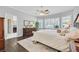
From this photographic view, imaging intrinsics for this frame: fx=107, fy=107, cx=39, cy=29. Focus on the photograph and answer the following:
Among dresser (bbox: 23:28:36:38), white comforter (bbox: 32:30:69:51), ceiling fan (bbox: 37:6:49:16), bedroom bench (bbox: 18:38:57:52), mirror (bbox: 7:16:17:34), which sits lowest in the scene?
bedroom bench (bbox: 18:38:57:52)

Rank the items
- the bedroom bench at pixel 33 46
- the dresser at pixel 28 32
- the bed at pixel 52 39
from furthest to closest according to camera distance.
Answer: the dresser at pixel 28 32, the bedroom bench at pixel 33 46, the bed at pixel 52 39

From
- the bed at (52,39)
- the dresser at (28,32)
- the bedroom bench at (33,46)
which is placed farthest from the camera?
the dresser at (28,32)

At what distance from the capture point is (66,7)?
2770 mm

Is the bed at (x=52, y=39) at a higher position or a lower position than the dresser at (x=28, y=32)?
lower

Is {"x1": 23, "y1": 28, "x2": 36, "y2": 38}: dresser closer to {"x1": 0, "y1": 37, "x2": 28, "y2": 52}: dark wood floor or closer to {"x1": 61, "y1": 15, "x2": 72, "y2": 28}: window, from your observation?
{"x1": 0, "y1": 37, "x2": 28, "y2": 52}: dark wood floor

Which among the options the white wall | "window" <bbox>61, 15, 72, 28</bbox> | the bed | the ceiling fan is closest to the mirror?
the white wall

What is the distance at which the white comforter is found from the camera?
8.73ft

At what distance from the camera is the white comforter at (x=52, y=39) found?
2662 millimetres

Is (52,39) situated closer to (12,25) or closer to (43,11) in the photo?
(43,11)

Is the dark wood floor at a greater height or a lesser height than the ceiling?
lesser

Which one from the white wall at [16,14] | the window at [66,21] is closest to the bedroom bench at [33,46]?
the white wall at [16,14]

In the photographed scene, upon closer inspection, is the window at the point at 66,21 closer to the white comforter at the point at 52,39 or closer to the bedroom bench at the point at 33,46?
the white comforter at the point at 52,39
